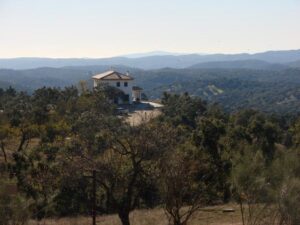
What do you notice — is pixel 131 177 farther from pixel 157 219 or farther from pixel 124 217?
pixel 157 219

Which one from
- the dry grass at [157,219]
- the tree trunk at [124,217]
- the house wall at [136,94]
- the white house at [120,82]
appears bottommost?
the dry grass at [157,219]

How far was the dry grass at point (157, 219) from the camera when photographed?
58.3 feet

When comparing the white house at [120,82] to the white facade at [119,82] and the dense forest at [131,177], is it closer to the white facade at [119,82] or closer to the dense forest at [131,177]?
the white facade at [119,82]

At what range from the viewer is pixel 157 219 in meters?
18.2

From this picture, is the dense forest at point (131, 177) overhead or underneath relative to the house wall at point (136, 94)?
overhead

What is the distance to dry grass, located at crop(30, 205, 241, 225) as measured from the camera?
1778cm

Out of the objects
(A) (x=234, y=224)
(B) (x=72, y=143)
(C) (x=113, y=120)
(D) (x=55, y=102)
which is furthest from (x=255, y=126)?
(D) (x=55, y=102)

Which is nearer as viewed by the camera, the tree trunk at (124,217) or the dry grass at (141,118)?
the tree trunk at (124,217)

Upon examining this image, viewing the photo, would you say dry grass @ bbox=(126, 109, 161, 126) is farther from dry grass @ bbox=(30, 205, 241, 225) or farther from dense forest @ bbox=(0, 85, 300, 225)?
dry grass @ bbox=(30, 205, 241, 225)

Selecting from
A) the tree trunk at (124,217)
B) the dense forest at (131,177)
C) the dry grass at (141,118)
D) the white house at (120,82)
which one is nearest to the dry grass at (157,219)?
the dense forest at (131,177)

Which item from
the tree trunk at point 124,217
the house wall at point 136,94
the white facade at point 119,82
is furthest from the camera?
the house wall at point 136,94

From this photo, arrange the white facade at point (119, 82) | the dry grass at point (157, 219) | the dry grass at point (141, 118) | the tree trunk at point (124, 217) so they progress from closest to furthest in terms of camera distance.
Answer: the tree trunk at point (124, 217)
the dry grass at point (141, 118)
the dry grass at point (157, 219)
the white facade at point (119, 82)

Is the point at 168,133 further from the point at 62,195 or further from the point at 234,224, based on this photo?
the point at 62,195

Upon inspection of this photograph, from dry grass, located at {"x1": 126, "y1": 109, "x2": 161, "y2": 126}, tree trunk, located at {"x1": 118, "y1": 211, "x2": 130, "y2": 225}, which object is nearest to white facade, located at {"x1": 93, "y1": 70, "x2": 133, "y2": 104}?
dry grass, located at {"x1": 126, "y1": 109, "x2": 161, "y2": 126}
